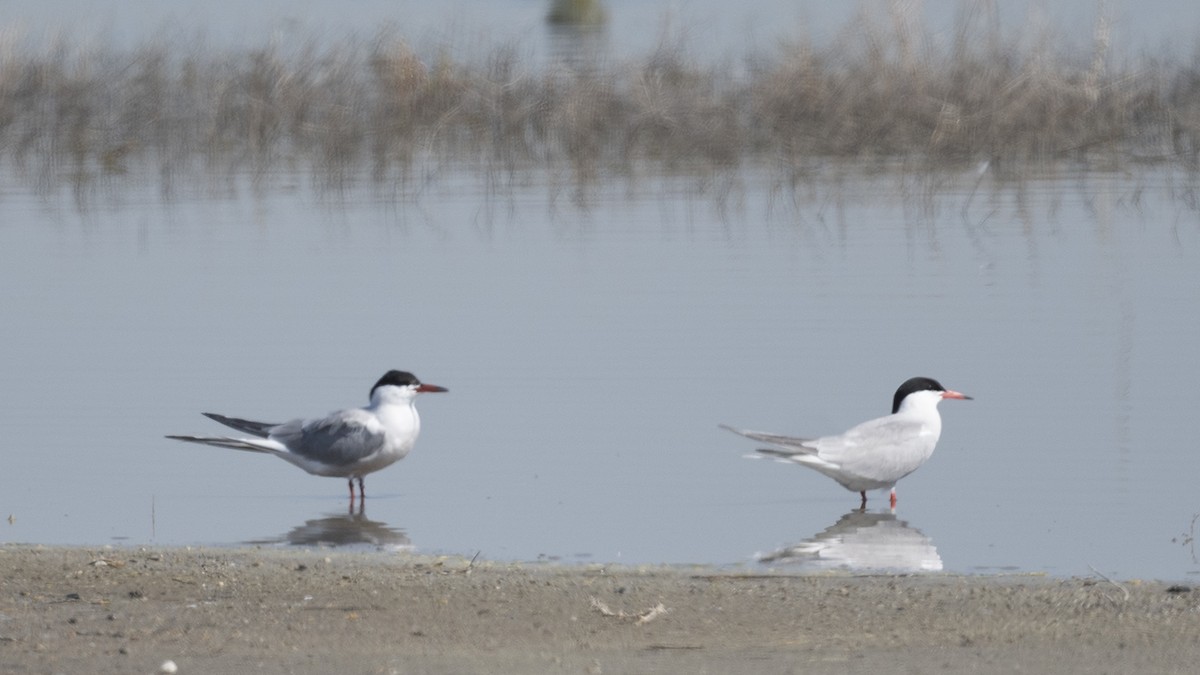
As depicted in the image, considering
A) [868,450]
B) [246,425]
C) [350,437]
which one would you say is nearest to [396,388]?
[350,437]

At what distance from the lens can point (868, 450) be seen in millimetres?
7652

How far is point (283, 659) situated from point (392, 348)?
5478mm

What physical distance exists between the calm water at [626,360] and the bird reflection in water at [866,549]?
24 mm

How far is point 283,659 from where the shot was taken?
5.03 meters

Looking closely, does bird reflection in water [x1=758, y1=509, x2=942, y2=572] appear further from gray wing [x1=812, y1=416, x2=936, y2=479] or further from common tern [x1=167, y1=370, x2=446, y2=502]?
common tern [x1=167, y1=370, x2=446, y2=502]

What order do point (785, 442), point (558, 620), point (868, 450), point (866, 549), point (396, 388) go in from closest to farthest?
point (558, 620)
point (866, 549)
point (868, 450)
point (785, 442)
point (396, 388)

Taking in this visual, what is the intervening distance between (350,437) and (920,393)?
2331 millimetres

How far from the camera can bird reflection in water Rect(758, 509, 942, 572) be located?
655 centimetres

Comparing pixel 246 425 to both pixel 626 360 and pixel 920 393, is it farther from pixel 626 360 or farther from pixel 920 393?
pixel 920 393

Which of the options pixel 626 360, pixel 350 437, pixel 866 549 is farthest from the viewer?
pixel 626 360

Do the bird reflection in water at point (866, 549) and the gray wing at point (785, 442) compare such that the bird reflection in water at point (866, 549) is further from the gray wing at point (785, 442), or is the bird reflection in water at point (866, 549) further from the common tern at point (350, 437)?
the common tern at point (350, 437)

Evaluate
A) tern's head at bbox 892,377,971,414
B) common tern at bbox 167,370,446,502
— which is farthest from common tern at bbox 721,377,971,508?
common tern at bbox 167,370,446,502

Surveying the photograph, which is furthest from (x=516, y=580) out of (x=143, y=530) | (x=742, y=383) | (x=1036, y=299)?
(x=1036, y=299)

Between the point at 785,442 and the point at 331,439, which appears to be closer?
the point at 785,442
